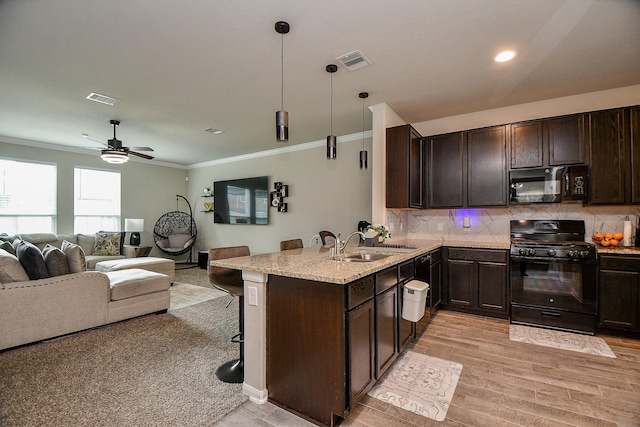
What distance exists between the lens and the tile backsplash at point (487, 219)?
3.47 m

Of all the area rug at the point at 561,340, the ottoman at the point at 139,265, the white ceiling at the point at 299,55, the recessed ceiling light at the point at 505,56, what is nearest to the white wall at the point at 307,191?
the white ceiling at the point at 299,55

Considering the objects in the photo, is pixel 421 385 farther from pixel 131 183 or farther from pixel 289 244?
pixel 131 183

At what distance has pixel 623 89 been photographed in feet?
11.1

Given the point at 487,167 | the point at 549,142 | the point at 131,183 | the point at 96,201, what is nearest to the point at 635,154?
the point at 549,142

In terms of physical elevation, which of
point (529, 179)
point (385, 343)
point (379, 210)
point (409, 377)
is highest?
point (529, 179)

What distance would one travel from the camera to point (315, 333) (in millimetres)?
1791

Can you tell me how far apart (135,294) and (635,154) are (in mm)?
5797

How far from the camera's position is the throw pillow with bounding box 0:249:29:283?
2746 mm

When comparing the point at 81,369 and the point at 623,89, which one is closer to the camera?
the point at 81,369

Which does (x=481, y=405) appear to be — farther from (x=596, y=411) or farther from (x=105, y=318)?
(x=105, y=318)

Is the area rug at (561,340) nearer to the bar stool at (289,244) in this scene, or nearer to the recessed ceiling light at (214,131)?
the bar stool at (289,244)

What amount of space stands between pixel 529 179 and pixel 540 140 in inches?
18.3

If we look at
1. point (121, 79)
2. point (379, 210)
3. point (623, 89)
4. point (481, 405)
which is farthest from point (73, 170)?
point (623, 89)

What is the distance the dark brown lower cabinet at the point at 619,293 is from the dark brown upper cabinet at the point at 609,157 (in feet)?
2.24
